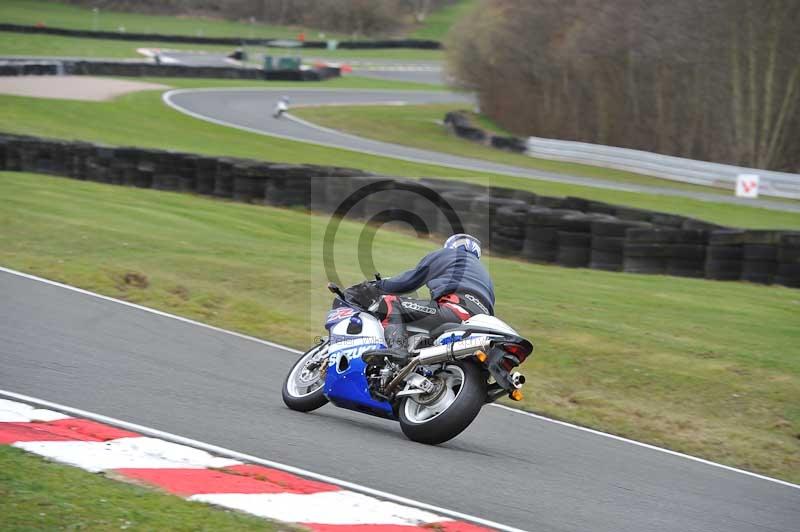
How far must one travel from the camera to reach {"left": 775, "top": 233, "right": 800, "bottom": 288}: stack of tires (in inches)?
598

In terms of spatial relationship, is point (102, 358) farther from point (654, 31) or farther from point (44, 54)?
point (44, 54)

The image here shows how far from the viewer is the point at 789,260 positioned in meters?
15.3

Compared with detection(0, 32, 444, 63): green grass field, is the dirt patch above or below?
below

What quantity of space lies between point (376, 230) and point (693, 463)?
1071cm

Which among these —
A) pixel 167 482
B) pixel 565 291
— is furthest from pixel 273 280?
pixel 167 482

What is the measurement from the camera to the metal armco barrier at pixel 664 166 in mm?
28875

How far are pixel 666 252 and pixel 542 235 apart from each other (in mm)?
1909

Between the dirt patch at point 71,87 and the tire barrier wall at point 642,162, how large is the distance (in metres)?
13.1

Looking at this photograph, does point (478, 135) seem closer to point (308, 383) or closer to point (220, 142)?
point (220, 142)

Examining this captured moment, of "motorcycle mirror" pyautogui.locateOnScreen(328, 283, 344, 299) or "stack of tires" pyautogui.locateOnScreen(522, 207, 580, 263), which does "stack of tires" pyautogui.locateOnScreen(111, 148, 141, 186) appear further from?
"motorcycle mirror" pyautogui.locateOnScreen(328, 283, 344, 299)

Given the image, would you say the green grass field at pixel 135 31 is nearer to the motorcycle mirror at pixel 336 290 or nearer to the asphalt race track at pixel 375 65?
the asphalt race track at pixel 375 65

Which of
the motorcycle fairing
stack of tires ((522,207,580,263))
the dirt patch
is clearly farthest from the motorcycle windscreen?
the dirt patch

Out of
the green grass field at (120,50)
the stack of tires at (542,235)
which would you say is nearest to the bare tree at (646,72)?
the green grass field at (120,50)

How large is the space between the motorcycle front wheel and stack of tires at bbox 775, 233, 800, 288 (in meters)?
9.57
